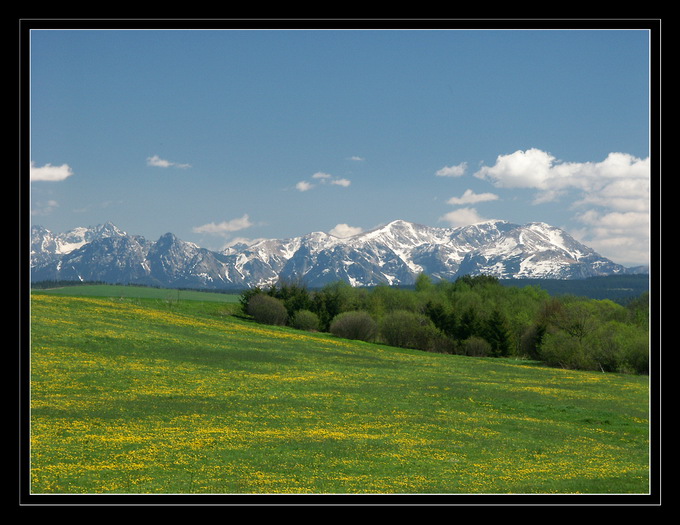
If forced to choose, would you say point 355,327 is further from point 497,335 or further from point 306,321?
point 497,335

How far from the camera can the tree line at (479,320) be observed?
7550 centimetres

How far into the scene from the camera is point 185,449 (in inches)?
974

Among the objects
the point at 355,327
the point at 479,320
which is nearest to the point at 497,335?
the point at 479,320

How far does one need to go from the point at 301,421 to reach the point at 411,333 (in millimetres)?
60943

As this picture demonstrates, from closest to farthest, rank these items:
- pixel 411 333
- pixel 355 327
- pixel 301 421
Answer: pixel 301 421 → pixel 411 333 → pixel 355 327

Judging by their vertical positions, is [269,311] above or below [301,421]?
above

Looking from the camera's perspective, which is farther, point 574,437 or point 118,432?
point 574,437

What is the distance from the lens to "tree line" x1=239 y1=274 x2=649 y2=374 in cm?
7550

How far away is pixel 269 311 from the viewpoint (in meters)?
103

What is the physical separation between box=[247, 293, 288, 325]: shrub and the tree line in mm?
172
